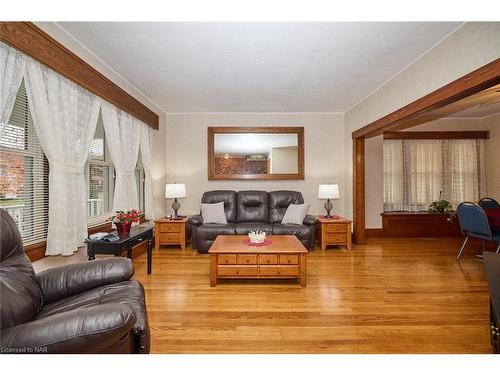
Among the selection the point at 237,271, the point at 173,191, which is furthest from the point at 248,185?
the point at 237,271

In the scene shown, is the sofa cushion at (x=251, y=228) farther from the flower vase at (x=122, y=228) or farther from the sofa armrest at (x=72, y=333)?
the sofa armrest at (x=72, y=333)

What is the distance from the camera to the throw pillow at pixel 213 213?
15.4ft

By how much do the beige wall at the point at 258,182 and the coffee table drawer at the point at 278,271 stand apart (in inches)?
103

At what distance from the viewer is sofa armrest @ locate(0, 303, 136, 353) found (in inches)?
40.4

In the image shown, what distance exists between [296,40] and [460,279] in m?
3.33

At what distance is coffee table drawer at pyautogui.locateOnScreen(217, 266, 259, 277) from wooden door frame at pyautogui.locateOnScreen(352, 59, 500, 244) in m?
2.63

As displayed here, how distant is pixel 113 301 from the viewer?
5.15 feet

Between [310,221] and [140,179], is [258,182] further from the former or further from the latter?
[140,179]

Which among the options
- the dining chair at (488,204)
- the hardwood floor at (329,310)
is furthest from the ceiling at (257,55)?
the dining chair at (488,204)

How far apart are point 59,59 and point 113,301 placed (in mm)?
2188

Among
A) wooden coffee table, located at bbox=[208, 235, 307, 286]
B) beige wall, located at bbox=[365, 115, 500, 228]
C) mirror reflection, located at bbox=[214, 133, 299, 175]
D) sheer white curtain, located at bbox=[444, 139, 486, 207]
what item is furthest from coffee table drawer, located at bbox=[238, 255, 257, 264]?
sheer white curtain, located at bbox=[444, 139, 486, 207]

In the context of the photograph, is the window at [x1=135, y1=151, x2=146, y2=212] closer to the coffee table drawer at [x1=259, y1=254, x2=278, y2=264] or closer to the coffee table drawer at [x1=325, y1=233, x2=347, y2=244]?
the coffee table drawer at [x1=259, y1=254, x2=278, y2=264]

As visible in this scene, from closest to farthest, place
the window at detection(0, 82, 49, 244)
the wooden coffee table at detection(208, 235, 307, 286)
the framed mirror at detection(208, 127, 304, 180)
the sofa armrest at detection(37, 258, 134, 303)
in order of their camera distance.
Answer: the sofa armrest at detection(37, 258, 134, 303), the window at detection(0, 82, 49, 244), the wooden coffee table at detection(208, 235, 307, 286), the framed mirror at detection(208, 127, 304, 180)

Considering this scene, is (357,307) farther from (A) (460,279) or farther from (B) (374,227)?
(B) (374,227)
